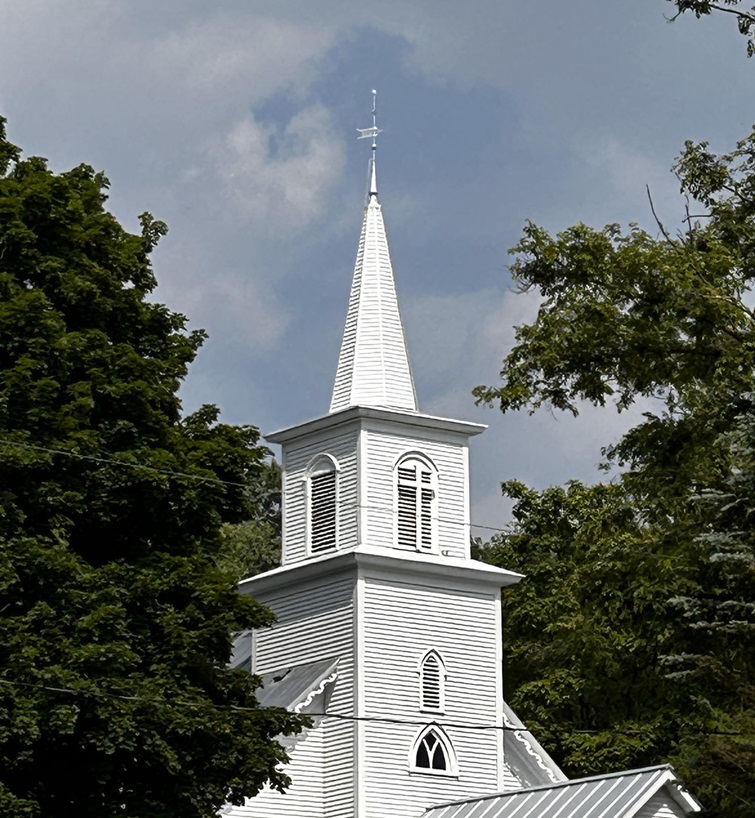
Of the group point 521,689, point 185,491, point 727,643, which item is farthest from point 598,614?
point 521,689

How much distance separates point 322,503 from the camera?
49.8 m

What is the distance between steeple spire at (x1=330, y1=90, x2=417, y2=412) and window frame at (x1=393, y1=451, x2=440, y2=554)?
136 cm

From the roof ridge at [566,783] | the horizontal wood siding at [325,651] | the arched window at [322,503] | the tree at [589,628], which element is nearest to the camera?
the tree at [589,628]

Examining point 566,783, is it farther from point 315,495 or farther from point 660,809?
point 315,495

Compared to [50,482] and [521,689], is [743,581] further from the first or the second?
[521,689]

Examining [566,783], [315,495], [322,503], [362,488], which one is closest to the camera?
[566,783]

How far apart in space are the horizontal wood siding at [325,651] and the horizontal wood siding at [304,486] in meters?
1.04

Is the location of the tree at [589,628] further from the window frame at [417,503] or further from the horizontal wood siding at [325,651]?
the horizontal wood siding at [325,651]

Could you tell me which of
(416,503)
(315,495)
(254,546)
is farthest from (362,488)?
(254,546)

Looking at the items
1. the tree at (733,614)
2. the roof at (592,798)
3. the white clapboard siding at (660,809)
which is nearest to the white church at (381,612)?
the roof at (592,798)

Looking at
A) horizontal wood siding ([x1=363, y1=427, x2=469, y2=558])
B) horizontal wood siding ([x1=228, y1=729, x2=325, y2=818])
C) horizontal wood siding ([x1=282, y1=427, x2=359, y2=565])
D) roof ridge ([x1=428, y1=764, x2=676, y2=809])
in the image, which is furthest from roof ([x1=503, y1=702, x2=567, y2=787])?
horizontal wood siding ([x1=282, y1=427, x2=359, y2=565])

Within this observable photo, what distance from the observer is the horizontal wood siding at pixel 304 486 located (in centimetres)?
4888

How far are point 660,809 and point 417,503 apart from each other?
10.7 metres

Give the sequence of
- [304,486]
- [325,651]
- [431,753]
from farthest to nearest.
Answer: [304,486] < [325,651] < [431,753]
